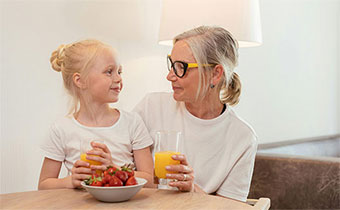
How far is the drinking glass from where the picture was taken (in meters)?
1.43

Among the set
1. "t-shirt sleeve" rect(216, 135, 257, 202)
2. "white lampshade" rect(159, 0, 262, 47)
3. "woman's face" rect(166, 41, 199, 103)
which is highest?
"white lampshade" rect(159, 0, 262, 47)

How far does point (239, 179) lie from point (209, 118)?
0.94 ft

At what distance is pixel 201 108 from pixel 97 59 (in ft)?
1.59

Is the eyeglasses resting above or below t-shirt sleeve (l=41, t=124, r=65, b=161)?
above

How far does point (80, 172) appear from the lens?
1488mm

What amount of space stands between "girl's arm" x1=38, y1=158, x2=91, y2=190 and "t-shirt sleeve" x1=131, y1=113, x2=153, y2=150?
316mm

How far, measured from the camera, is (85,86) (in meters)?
1.83

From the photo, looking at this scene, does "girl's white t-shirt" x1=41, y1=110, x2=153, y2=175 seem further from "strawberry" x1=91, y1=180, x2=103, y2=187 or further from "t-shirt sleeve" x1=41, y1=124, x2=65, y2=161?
"strawberry" x1=91, y1=180, x2=103, y2=187

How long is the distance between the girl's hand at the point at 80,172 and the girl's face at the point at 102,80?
40 centimetres

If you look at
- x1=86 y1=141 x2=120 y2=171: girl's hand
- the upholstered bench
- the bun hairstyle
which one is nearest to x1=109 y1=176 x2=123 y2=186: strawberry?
x1=86 y1=141 x2=120 y2=171: girl's hand

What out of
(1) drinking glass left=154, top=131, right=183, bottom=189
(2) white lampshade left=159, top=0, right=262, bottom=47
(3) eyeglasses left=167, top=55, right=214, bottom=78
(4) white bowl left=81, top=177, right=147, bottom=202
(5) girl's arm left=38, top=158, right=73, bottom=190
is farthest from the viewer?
(2) white lampshade left=159, top=0, right=262, bottom=47

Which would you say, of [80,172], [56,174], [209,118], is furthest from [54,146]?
[209,118]

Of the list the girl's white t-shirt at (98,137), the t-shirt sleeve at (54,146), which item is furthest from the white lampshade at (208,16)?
the t-shirt sleeve at (54,146)

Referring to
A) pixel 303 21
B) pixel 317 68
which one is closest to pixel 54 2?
pixel 303 21
